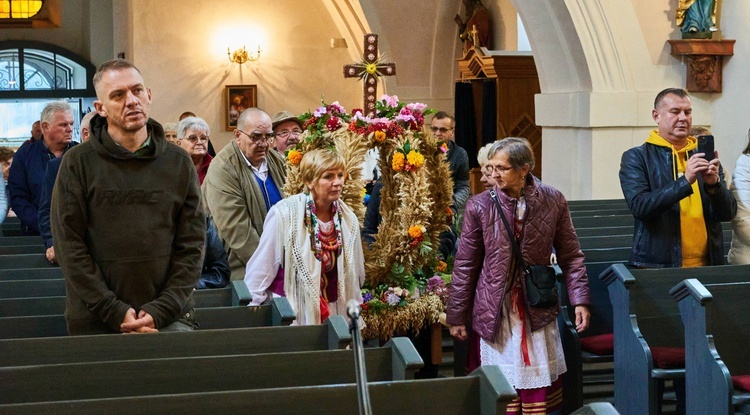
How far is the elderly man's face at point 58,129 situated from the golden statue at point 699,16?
5492 mm

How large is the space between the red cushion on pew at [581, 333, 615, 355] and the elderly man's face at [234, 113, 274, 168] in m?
1.86

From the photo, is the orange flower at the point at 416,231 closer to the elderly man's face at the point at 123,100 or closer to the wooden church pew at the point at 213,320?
the wooden church pew at the point at 213,320

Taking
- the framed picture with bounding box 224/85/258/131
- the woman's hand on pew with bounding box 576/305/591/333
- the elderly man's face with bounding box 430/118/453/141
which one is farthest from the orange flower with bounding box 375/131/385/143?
the framed picture with bounding box 224/85/258/131

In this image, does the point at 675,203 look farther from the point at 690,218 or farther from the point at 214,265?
the point at 214,265

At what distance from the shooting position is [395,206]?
577cm

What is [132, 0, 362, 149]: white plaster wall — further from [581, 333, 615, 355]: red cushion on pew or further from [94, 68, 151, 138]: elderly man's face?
[94, 68, 151, 138]: elderly man's face

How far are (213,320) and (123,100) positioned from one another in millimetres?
1089

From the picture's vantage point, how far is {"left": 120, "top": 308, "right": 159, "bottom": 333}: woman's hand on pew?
3414 mm

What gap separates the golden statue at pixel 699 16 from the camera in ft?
30.2

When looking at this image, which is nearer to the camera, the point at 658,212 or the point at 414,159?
the point at 658,212

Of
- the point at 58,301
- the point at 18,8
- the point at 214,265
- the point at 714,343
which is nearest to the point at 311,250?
the point at 214,265

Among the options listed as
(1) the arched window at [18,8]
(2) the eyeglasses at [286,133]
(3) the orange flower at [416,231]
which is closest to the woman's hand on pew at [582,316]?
(3) the orange flower at [416,231]

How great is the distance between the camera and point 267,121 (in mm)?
5383

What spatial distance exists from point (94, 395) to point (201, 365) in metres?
0.29
